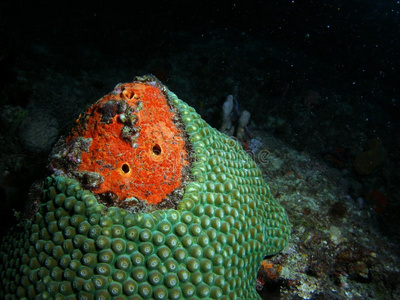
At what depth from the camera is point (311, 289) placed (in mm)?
2838

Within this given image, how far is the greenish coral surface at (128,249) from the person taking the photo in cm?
173

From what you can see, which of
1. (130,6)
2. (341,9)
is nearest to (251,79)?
(130,6)

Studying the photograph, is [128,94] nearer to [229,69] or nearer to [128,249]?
[128,249]

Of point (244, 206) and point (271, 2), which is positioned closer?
point (244, 206)

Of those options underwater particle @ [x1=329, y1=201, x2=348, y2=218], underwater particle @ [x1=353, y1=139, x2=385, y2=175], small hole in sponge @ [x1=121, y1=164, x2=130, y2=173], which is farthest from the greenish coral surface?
underwater particle @ [x1=353, y1=139, x2=385, y2=175]

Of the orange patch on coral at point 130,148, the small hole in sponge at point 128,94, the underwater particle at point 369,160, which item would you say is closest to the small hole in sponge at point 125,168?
the orange patch on coral at point 130,148

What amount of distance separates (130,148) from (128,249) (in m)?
0.83

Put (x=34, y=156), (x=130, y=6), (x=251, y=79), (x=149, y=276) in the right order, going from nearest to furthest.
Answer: (x=149, y=276)
(x=34, y=156)
(x=251, y=79)
(x=130, y=6)

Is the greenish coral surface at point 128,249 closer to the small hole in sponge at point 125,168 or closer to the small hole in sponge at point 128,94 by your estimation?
the small hole in sponge at point 125,168

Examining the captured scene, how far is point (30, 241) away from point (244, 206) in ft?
6.57

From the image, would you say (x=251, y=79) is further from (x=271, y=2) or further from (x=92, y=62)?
(x=271, y=2)

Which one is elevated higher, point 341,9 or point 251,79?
point 341,9

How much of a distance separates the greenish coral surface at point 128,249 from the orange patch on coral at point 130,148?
0.18 metres

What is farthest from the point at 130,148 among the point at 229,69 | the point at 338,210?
the point at 229,69
